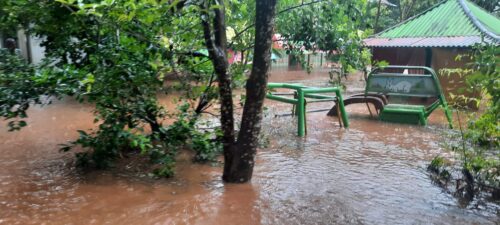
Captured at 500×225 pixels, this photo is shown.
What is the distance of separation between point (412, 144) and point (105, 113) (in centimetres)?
475

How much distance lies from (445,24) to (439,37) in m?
0.75

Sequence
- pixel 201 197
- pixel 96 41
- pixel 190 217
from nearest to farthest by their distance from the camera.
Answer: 1. pixel 190 217
2. pixel 201 197
3. pixel 96 41

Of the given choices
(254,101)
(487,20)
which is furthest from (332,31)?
(487,20)

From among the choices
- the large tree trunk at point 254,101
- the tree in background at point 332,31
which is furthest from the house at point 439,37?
the large tree trunk at point 254,101

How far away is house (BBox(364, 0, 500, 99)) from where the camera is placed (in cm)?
1112

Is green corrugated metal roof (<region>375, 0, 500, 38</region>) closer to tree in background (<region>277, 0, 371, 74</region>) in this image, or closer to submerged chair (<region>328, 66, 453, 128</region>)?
submerged chair (<region>328, 66, 453, 128</region>)

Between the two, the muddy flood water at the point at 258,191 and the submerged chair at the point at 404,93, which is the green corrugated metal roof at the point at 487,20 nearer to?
the submerged chair at the point at 404,93

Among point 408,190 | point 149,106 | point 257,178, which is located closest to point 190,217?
point 257,178

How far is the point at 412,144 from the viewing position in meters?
6.85

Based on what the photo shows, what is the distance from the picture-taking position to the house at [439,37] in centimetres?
1112

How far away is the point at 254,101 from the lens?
13.8 feet

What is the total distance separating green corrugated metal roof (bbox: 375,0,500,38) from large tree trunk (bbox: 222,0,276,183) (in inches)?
356

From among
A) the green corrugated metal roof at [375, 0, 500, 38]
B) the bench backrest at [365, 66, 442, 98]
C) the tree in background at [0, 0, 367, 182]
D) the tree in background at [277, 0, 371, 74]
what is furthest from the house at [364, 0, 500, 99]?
the tree in background at [0, 0, 367, 182]

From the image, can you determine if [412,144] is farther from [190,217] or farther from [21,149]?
[21,149]
